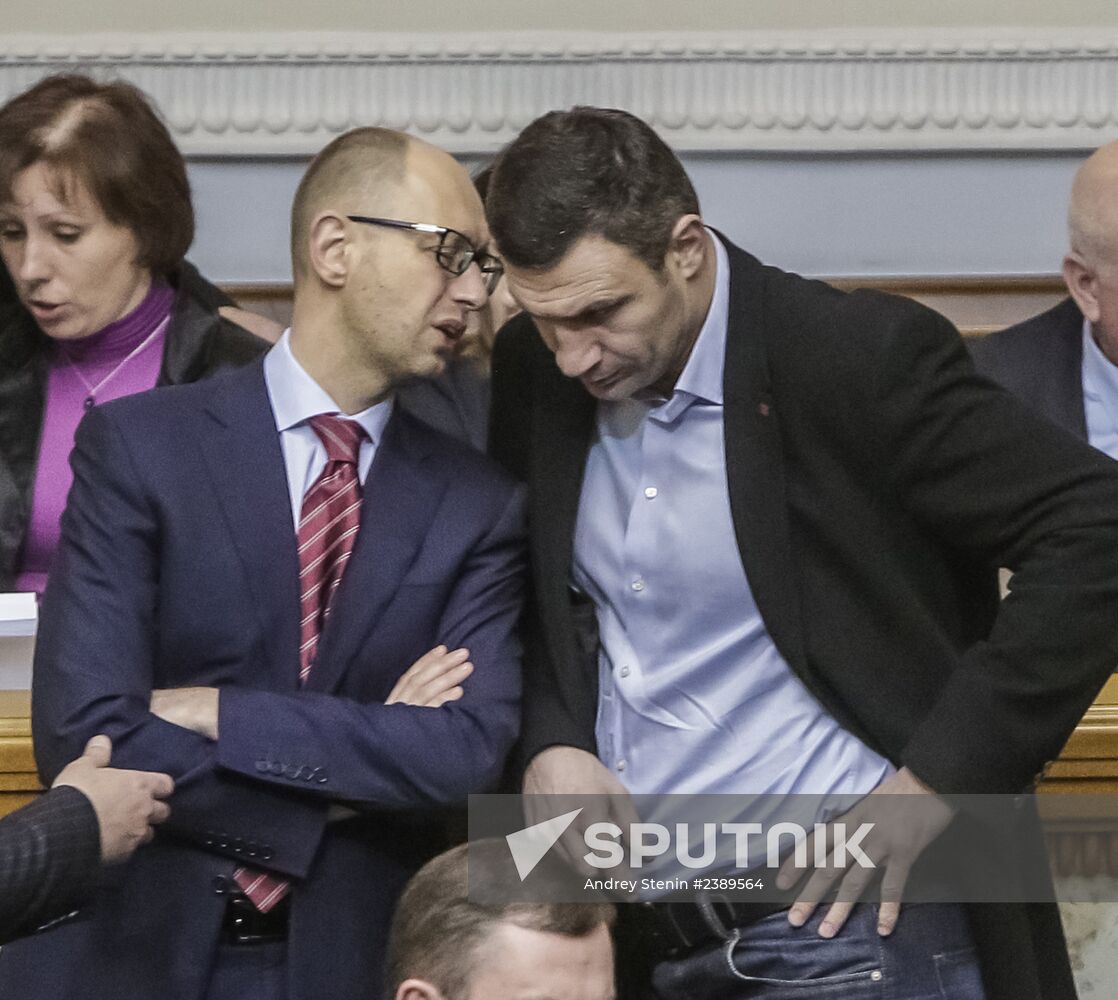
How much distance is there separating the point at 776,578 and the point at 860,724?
7.1 inches

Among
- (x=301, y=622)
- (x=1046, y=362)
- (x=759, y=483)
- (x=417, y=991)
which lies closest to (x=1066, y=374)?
(x=1046, y=362)

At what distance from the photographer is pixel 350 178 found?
233cm

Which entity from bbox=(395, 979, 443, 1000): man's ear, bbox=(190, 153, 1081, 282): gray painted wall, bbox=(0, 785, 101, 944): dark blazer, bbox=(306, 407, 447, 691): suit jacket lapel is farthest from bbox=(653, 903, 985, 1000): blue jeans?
bbox=(190, 153, 1081, 282): gray painted wall

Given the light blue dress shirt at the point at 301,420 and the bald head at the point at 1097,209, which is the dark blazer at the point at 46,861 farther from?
the bald head at the point at 1097,209

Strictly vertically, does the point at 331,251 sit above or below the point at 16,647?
above

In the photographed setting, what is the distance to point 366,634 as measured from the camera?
2.17 meters

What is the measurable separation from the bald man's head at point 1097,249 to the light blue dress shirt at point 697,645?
3.86 ft

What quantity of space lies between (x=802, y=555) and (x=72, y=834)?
81cm

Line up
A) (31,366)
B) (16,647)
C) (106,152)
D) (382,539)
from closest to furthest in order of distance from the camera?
(382,539) → (16,647) → (106,152) → (31,366)

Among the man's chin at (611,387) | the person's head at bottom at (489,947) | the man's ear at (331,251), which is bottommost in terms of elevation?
the person's head at bottom at (489,947)

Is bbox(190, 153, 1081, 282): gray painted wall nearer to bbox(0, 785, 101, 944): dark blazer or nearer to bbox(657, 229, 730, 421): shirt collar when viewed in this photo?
bbox(657, 229, 730, 421): shirt collar

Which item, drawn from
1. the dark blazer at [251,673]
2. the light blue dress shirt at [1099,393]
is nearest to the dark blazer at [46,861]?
the dark blazer at [251,673]

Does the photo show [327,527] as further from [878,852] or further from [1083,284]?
[1083,284]

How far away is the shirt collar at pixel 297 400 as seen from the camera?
2.25m
